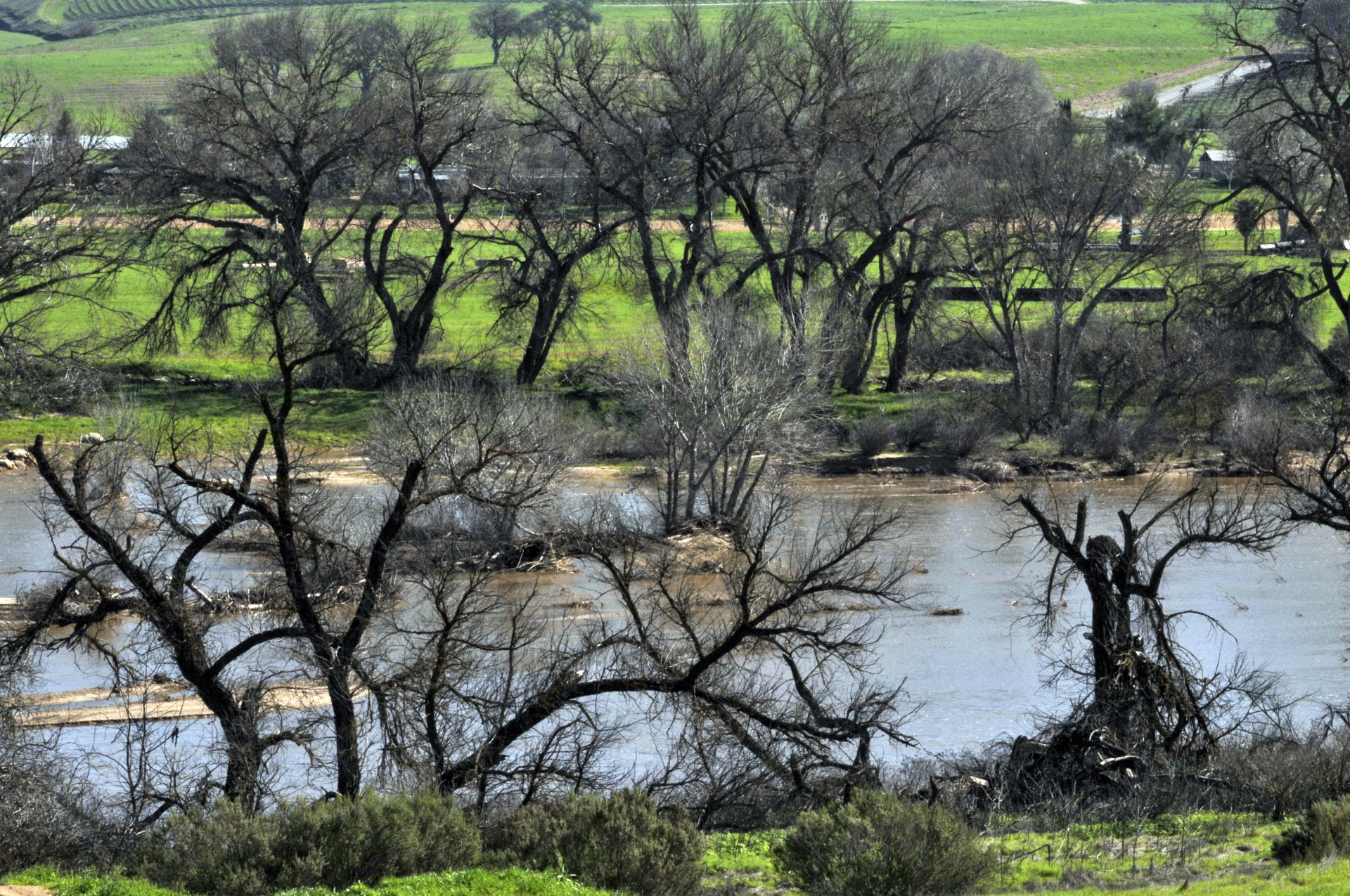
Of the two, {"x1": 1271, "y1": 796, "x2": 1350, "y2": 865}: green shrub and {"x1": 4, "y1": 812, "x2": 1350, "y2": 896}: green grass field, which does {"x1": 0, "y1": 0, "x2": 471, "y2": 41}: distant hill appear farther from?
{"x1": 1271, "y1": 796, "x2": 1350, "y2": 865}: green shrub

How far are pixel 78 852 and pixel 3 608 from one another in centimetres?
1393

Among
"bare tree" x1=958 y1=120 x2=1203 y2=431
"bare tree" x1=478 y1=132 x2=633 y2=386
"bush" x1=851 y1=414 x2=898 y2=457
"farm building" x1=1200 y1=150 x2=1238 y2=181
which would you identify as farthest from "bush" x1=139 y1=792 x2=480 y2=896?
"farm building" x1=1200 y1=150 x2=1238 y2=181

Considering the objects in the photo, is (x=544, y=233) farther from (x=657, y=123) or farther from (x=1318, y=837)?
(x=1318, y=837)

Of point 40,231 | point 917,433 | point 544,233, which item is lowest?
point 917,433

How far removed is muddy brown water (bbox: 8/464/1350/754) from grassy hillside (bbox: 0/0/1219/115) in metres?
79.1

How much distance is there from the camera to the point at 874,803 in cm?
1312

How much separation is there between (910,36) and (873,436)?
7857 cm

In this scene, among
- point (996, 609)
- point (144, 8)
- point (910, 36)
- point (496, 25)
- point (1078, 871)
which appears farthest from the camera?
point (144, 8)

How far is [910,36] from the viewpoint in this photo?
11388 cm

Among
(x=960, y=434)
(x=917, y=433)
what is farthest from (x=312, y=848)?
(x=917, y=433)

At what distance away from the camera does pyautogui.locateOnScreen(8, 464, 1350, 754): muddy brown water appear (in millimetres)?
23891

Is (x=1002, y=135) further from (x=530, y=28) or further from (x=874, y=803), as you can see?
(x=530, y=28)

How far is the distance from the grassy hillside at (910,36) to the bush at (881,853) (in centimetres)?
9838

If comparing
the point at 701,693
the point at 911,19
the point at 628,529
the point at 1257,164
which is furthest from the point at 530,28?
the point at 701,693
